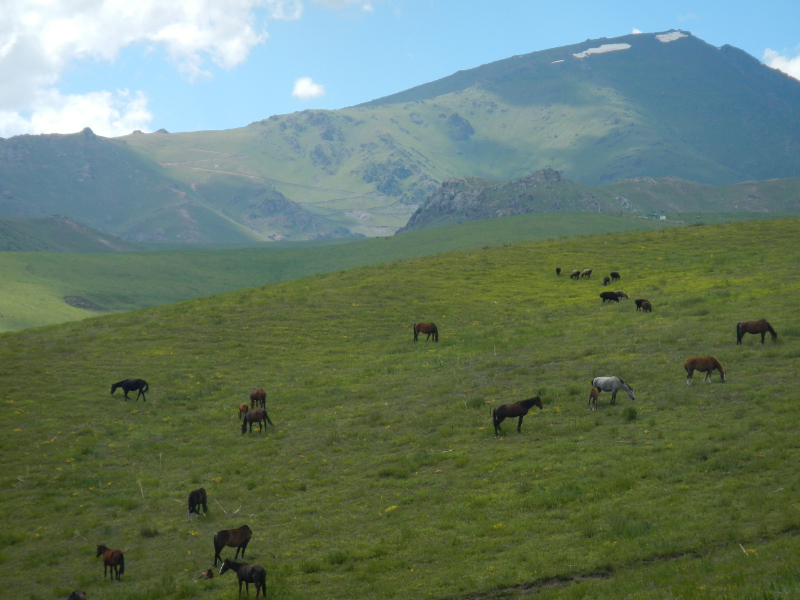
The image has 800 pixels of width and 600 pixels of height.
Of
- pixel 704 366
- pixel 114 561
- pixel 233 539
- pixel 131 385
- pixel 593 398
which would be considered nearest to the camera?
pixel 233 539

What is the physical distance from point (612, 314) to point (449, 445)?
24488 mm

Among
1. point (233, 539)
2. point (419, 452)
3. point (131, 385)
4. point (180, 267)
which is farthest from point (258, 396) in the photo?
point (180, 267)

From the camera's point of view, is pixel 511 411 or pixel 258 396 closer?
pixel 511 411

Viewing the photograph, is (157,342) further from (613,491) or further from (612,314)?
(613,491)

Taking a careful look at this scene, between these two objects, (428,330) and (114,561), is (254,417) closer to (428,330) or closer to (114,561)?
(114,561)

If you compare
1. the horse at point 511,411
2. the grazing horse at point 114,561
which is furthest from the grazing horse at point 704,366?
the grazing horse at point 114,561

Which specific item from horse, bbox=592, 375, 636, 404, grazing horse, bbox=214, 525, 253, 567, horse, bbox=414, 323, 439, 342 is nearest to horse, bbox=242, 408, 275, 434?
grazing horse, bbox=214, 525, 253, 567

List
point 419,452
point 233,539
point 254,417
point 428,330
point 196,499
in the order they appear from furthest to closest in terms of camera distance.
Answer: point 428,330, point 254,417, point 419,452, point 196,499, point 233,539

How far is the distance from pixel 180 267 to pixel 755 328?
168195mm

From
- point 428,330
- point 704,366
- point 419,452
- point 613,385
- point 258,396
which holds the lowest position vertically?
point 419,452

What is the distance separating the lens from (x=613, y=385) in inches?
1152

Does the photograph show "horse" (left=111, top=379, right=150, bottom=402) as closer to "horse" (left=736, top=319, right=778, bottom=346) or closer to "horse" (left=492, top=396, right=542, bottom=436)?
"horse" (left=492, top=396, right=542, bottom=436)

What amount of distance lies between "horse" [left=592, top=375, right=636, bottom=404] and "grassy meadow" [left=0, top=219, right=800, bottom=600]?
0.92 metres

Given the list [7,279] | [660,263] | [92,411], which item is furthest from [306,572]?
[7,279]
